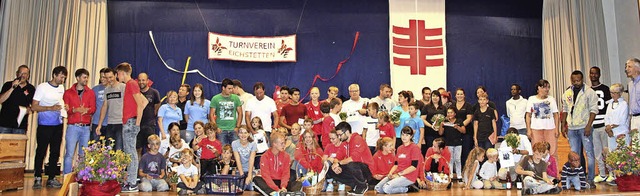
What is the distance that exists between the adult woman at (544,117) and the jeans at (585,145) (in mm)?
447

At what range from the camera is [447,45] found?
11.6 meters

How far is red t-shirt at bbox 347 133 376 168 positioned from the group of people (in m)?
0.01

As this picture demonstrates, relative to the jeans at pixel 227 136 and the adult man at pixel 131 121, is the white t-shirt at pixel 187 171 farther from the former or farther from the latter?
the jeans at pixel 227 136

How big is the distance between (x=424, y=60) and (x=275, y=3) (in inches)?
115

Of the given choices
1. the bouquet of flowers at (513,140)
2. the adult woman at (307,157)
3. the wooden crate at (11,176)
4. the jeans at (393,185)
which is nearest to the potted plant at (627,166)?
the bouquet of flowers at (513,140)

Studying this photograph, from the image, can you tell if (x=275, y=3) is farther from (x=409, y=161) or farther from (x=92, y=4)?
(x=409, y=161)

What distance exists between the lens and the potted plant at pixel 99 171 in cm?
581

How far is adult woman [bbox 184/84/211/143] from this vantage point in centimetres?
827

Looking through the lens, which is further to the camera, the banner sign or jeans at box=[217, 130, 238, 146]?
the banner sign

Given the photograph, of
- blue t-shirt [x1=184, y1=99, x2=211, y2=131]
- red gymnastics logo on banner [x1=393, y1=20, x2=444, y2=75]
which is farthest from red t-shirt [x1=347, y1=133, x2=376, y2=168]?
red gymnastics logo on banner [x1=393, y1=20, x2=444, y2=75]

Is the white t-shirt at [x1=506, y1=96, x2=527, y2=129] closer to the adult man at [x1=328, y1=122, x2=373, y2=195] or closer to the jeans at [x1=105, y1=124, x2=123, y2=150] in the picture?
the adult man at [x1=328, y1=122, x2=373, y2=195]

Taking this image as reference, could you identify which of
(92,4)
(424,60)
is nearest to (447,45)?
(424,60)

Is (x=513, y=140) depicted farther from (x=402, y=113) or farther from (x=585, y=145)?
(x=402, y=113)

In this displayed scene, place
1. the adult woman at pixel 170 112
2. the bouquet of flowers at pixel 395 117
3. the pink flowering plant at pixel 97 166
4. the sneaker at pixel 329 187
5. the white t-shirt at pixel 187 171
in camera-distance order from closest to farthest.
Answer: the pink flowering plant at pixel 97 166 < the white t-shirt at pixel 187 171 < the sneaker at pixel 329 187 < the adult woman at pixel 170 112 < the bouquet of flowers at pixel 395 117
